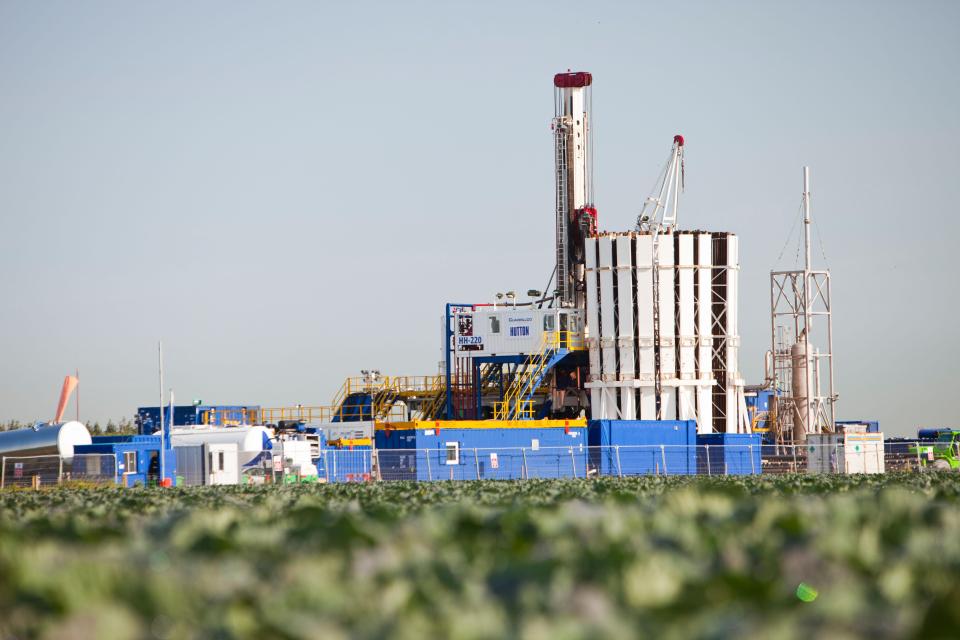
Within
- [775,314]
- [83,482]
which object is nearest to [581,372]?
[775,314]

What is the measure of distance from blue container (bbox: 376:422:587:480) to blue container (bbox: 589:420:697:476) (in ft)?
2.65

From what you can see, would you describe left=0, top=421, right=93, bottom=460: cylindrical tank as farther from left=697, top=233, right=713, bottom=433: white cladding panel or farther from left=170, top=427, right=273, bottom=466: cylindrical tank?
left=697, top=233, right=713, bottom=433: white cladding panel

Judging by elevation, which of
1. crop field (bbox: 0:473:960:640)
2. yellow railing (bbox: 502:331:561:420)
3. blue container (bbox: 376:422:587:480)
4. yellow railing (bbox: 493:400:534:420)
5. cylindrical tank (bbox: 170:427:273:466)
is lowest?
blue container (bbox: 376:422:587:480)

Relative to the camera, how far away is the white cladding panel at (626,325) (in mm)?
58394

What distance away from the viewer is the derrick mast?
6319 cm

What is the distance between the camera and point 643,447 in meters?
51.0

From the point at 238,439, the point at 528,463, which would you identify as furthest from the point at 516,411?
the point at 238,439

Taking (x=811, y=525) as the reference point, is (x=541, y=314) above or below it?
above

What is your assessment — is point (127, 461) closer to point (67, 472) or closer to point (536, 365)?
point (67, 472)

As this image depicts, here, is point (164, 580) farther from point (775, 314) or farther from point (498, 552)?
point (775, 314)

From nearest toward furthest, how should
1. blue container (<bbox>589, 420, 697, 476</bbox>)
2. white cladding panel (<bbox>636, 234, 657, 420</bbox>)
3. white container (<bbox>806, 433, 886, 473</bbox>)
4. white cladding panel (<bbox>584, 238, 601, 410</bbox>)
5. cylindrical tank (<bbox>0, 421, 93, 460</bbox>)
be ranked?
cylindrical tank (<bbox>0, 421, 93, 460</bbox>) < white container (<bbox>806, 433, 886, 473</bbox>) < blue container (<bbox>589, 420, 697, 476</bbox>) < white cladding panel (<bbox>636, 234, 657, 420</bbox>) < white cladding panel (<bbox>584, 238, 601, 410</bbox>)

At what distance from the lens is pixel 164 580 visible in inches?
318

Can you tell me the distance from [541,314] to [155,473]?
21.2 metres

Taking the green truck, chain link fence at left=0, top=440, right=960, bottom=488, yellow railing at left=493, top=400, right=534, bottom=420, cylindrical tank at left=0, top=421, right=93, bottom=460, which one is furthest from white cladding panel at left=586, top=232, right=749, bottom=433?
cylindrical tank at left=0, top=421, right=93, bottom=460
